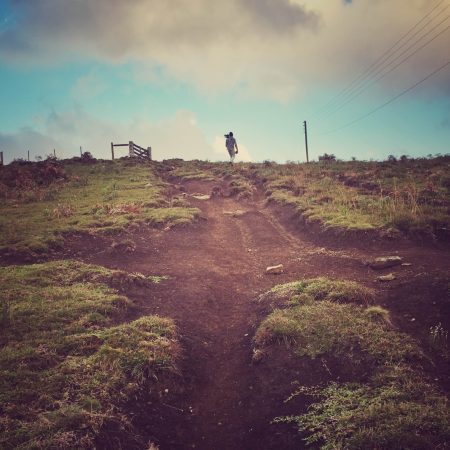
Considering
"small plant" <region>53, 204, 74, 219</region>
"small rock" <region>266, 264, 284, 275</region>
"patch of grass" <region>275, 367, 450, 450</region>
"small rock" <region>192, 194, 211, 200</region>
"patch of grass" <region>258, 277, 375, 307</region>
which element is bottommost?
"patch of grass" <region>275, 367, 450, 450</region>

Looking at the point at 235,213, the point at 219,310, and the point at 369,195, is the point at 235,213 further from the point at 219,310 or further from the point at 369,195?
the point at 219,310

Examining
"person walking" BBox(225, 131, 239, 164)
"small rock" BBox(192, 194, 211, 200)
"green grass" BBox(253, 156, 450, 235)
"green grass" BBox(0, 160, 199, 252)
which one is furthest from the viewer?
"person walking" BBox(225, 131, 239, 164)

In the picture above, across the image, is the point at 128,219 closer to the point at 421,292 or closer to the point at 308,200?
the point at 308,200

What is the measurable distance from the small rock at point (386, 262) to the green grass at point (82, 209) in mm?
9006

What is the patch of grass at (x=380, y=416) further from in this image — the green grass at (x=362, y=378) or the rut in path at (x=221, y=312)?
the rut in path at (x=221, y=312)

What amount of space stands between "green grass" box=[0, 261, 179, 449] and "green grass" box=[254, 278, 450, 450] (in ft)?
7.22

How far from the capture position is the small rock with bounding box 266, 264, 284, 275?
11.1 metres

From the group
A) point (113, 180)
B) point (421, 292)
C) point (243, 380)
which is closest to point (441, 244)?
point (421, 292)

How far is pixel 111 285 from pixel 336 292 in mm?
5863

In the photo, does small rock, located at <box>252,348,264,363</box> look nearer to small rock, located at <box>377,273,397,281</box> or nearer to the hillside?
the hillside

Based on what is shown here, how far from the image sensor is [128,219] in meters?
16.6

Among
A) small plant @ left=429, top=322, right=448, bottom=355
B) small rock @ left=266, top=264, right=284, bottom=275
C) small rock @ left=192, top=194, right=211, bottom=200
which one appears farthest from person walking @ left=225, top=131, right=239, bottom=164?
small plant @ left=429, top=322, right=448, bottom=355

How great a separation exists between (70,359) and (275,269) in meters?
6.61

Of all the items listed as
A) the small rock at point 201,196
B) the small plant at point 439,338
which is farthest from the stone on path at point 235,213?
the small plant at point 439,338
